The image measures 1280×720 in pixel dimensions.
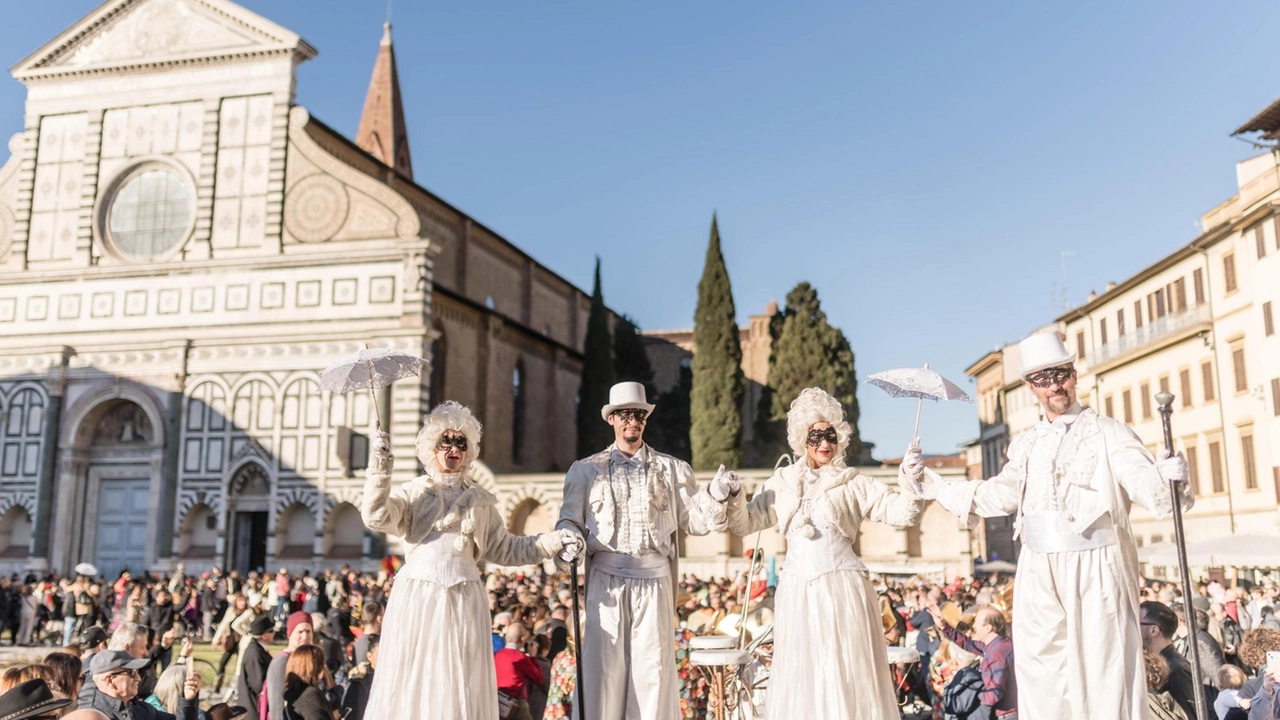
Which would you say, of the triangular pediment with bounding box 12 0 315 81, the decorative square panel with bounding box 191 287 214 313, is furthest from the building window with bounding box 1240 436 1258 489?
the decorative square panel with bounding box 191 287 214 313

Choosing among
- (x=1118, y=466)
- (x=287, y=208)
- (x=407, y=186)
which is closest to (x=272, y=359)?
(x=287, y=208)

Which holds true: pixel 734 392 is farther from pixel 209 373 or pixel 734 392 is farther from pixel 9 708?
pixel 9 708

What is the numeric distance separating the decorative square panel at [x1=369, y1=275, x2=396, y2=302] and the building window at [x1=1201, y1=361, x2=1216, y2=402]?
77.9ft

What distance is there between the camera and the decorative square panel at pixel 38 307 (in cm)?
3031

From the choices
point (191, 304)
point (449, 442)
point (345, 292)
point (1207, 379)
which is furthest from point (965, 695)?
point (1207, 379)

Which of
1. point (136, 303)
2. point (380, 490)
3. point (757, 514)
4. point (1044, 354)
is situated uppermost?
point (136, 303)

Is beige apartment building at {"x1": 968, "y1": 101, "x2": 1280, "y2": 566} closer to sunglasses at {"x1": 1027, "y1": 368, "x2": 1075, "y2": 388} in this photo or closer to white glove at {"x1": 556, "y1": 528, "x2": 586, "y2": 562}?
sunglasses at {"x1": 1027, "y1": 368, "x2": 1075, "y2": 388}

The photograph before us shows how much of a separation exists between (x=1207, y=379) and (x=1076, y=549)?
1215 inches

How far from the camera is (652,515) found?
6301 mm

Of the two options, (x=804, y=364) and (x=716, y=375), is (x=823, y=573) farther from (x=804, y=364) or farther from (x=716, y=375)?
(x=804, y=364)

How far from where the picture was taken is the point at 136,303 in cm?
2959

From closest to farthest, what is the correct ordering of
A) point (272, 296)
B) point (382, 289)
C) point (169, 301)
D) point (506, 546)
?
point (506, 546) → point (382, 289) → point (272, 296) → point (169, 301)

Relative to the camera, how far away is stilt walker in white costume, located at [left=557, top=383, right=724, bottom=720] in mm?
5934

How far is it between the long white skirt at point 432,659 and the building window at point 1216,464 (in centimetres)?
3067
